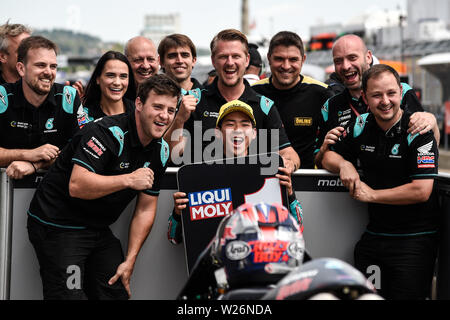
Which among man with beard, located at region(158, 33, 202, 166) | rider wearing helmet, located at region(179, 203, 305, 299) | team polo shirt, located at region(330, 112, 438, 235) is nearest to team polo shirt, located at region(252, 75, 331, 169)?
Result: man with beard, located at region(158, 33, 202, 166)

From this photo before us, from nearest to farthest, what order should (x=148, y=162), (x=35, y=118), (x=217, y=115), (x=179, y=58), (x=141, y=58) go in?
(x=148, y=162)
(x=35, y=118)
(x=217, y=115)
(x=179, y=58)
(x=141, y=58)

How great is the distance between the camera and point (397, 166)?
431 centimetres

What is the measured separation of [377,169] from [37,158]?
265 cm

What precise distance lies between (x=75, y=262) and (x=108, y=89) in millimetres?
1771

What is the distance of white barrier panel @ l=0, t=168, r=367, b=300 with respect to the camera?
4.58 meters

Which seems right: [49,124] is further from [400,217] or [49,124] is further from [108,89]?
[400,217]

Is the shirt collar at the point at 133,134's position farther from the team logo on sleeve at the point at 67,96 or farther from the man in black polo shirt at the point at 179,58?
the man in black polo shirt at the point at 179,58

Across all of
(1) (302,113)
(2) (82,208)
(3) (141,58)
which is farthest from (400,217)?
(3) (141,58)

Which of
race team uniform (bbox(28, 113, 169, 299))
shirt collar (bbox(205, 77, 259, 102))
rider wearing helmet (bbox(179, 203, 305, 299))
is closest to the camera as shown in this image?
rider wearing helmet (bbox(179, 203, 305, 299))

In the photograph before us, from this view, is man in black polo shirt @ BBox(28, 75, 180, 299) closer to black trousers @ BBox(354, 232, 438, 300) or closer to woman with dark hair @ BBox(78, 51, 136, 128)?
woman with dark hair @ BBox(78, 51, 136, 128)

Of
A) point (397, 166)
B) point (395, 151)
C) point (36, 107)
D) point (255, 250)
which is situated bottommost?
point (255, 250)

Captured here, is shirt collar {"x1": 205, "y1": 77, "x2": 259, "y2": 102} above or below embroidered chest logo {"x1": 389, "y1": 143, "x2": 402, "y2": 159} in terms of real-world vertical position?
above

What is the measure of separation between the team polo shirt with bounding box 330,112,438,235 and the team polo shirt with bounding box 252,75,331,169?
39.3 inches

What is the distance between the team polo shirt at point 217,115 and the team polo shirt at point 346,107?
1.97 feet
